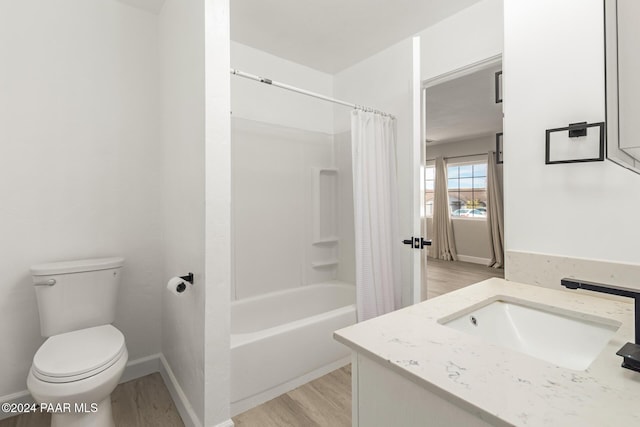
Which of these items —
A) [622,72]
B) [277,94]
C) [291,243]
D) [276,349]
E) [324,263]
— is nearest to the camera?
[622,72]

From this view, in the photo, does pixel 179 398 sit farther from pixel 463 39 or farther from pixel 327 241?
pixel 463 39

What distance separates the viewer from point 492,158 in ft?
18.5

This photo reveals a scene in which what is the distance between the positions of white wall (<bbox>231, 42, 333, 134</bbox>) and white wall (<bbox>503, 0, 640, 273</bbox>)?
1.83 m

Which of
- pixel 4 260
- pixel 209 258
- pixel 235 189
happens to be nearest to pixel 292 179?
pixel 235 189

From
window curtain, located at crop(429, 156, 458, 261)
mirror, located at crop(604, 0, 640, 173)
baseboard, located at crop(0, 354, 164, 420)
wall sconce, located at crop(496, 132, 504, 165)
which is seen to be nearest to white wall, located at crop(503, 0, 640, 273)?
wall sconce, located at crop(496, 132, 504, 165)

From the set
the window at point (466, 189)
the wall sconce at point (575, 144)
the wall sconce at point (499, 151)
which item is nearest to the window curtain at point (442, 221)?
the window at point (466, 189)

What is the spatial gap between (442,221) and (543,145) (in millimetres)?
5355

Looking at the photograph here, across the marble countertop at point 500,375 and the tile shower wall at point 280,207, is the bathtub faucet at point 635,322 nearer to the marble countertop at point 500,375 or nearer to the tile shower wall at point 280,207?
the marble countertop at point 500,375

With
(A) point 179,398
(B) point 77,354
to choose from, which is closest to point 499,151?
(A) point 179,398

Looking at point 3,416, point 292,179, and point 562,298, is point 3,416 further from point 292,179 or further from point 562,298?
point 562,298

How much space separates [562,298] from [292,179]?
2165 mm

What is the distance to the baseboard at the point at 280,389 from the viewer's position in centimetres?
171

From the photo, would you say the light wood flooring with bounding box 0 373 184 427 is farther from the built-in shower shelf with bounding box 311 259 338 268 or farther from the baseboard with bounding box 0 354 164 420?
the built-in shower shelf with bounding box 311 259 338 268

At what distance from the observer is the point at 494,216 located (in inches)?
216
